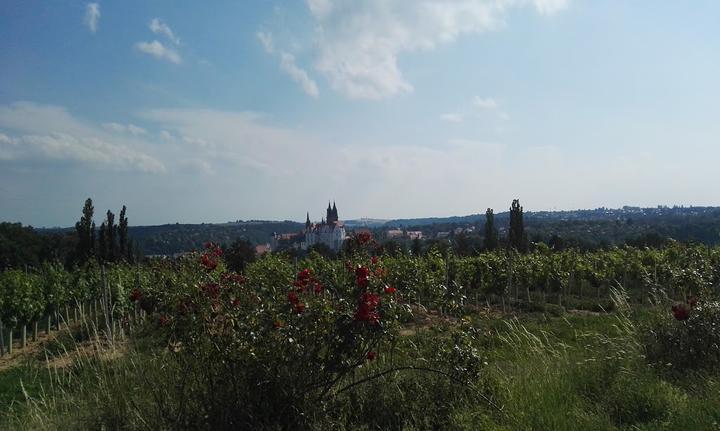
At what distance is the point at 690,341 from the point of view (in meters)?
4.32

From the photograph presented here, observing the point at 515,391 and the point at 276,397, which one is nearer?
the point at 276,397

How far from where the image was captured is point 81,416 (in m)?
3.69

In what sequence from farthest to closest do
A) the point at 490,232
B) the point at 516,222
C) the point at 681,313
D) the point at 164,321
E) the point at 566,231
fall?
the point at 566,231 → the point at 490,232 → the point at 516,222 → the point at 681,313 → the point at 164,321

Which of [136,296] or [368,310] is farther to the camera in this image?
[136,296]

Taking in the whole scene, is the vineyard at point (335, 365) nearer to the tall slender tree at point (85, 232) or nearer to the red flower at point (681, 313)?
the red flower at point (681, 313)

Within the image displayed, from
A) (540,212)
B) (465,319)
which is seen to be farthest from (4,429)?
(540,212)

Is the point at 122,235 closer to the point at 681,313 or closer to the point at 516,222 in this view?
the point at 516,222

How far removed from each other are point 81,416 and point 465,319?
→ 291 centimetres

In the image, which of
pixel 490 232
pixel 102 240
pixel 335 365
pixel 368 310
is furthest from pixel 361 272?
pixel 102 240

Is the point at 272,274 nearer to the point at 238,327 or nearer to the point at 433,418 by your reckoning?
the point at 238,327

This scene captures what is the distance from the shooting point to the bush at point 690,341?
4.17 metres

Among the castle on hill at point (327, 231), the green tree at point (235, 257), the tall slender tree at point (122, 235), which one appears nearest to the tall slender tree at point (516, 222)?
the green tree at point (235, 257)

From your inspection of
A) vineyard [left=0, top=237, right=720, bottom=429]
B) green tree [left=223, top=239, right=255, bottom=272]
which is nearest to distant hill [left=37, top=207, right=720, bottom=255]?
green tree [left=223, top=239, right=255, bottom=272]

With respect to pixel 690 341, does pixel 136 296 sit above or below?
above
